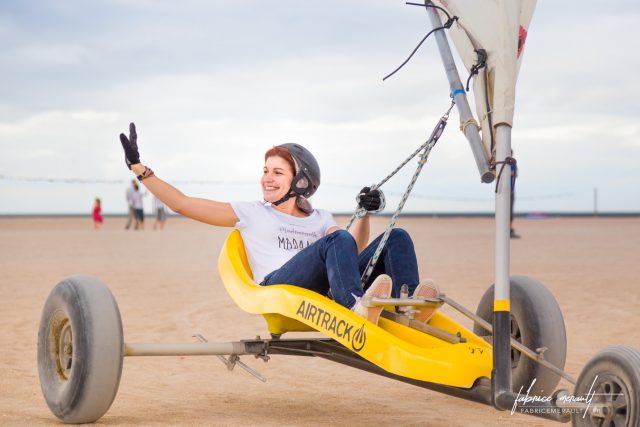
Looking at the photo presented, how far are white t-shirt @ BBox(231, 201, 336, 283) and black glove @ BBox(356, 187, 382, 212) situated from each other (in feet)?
1.13

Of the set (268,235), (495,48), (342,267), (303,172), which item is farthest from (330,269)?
(495,48)

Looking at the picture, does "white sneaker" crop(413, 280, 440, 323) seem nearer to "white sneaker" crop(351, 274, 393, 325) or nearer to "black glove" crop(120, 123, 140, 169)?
"white sneaker" crop(351, 274, 393, 325)

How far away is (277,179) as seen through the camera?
611 cm

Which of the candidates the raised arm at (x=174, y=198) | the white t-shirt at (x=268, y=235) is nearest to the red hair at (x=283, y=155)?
the white t-shirt at (x=268, y=235)

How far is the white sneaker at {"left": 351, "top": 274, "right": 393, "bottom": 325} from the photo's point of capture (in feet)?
16.4

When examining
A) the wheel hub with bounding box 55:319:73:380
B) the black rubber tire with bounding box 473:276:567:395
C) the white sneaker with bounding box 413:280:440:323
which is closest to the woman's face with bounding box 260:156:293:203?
the white sneaker with bounding box 413:280:440:323

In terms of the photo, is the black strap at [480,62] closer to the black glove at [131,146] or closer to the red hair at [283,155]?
the red hair at [283,155]

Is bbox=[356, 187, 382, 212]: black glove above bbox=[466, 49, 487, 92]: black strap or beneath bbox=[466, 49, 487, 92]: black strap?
beneath

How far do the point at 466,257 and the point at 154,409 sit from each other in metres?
13.1

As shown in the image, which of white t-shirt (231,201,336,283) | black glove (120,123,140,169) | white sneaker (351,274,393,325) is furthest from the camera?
white t-shirt (231,201,336,283)

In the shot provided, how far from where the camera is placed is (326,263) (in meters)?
5.32

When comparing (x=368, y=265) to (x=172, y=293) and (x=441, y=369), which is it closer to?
(x=441, y=369)

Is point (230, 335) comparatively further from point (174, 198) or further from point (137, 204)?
point (137, 204)

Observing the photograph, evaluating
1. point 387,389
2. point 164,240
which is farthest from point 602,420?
point 164,240
